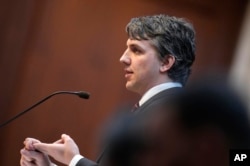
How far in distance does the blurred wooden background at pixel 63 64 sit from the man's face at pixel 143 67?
0.93 m

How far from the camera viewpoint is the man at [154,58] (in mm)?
1324

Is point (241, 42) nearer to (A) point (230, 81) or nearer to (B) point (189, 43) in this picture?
(A) point (230, 81)

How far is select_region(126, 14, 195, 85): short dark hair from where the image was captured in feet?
4.53

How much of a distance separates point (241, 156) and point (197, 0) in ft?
5.51

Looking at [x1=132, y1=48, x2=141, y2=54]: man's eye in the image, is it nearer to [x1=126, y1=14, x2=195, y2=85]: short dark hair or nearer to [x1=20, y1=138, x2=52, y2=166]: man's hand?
[x1=126, y1=14, x2=195, y2=85]: short dark hair

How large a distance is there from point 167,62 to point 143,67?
0.25 feet

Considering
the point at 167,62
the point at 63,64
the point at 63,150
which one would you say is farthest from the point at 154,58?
the point at 63,64

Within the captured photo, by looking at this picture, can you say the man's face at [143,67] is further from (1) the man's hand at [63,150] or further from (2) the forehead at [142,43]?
(1) the man's hand at [63,150]

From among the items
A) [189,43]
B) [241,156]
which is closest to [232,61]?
[189,43]

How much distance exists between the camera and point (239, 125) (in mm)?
1008

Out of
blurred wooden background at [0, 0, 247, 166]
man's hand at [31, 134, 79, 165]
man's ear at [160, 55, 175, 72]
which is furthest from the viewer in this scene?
blurred wooden background at [0, 0, 247, 166]

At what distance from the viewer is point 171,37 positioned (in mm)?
1390

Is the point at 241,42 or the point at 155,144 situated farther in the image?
the point at 241,42

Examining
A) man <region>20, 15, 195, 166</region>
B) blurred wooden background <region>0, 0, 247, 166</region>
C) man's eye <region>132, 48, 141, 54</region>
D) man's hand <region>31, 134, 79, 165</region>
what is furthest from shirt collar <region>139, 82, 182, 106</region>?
blurred wooden background <region>0, 0, 247, 166</region>
